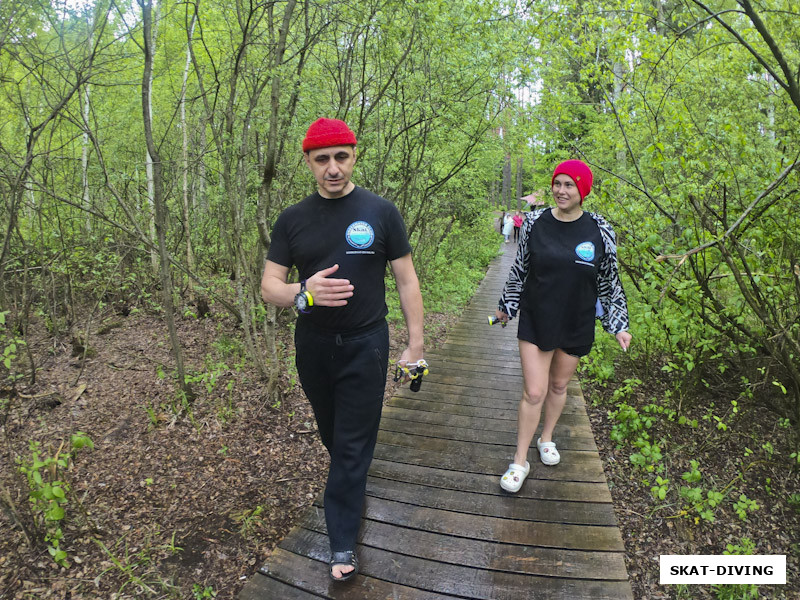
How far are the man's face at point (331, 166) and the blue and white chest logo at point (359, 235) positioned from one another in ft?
0.62

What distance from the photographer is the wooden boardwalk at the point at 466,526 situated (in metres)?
2.29

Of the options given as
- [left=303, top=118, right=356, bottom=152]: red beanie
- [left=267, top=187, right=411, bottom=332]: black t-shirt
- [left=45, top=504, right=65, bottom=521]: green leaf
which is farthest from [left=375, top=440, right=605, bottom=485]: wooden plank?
[left=303, top=118, right=356, bottom=152]: red beanie

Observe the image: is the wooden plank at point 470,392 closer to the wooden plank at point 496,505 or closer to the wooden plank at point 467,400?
the wooden plank at point 467,400

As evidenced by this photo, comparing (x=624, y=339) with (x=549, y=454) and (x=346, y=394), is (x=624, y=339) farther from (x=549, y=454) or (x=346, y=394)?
(x=346, y=394)

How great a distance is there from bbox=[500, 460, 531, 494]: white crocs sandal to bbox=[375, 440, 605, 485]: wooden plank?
0.12 meters

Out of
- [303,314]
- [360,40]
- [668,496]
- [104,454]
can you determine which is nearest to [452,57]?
[360,40]

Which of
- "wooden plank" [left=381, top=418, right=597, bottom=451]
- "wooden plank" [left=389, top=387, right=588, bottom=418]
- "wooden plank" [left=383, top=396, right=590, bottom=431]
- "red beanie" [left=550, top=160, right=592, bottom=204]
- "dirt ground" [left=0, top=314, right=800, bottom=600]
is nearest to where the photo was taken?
"dirt ground" [left=0, top=314, right=800, bottom=600]

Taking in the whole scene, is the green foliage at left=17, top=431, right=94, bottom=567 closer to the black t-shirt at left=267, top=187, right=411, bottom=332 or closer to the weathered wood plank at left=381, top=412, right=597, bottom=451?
the black t-shirt at left=267, top=187, right=411, bottom=332

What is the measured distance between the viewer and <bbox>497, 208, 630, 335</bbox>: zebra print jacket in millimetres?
2873

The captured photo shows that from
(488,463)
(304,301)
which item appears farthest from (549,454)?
(304,301)

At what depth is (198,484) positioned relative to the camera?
3.15 metres

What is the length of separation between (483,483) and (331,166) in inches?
88.1

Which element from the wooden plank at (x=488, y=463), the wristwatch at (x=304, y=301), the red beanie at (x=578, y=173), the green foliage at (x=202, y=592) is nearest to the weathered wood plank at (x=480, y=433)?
the wooden plank at (x=488, y=463)

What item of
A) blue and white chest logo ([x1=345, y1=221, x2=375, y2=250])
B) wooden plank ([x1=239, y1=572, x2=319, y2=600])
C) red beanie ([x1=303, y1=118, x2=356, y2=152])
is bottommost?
wooden plank ([x1=239, y1=572, x2=319, y2=600])
